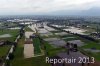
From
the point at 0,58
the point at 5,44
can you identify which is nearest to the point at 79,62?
the point at 0,58

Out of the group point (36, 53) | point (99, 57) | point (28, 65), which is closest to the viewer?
point (28, 65)

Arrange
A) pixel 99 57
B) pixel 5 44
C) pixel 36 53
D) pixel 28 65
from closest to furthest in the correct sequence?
pixel 28 65, pixel 99 57, pixel 36 53, pixel 5 44

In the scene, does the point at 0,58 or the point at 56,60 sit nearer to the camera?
the point at 56,60

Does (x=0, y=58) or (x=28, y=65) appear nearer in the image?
(x=28, y=65)

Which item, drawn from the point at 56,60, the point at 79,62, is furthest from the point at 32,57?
the point at 79,62

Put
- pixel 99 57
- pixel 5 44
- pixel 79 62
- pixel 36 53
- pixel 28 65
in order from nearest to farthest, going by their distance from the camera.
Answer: pixel 79 62 < pixel 28 65 < pixel 99 57 < pixel 36 53 < pixel 5 44

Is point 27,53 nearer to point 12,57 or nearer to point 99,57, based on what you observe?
Answer: point 12,57

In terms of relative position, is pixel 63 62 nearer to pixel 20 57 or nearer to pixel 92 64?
pixel 92 64

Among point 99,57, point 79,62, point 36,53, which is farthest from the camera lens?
point 36,53

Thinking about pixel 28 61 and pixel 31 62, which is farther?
pixel 28 61
